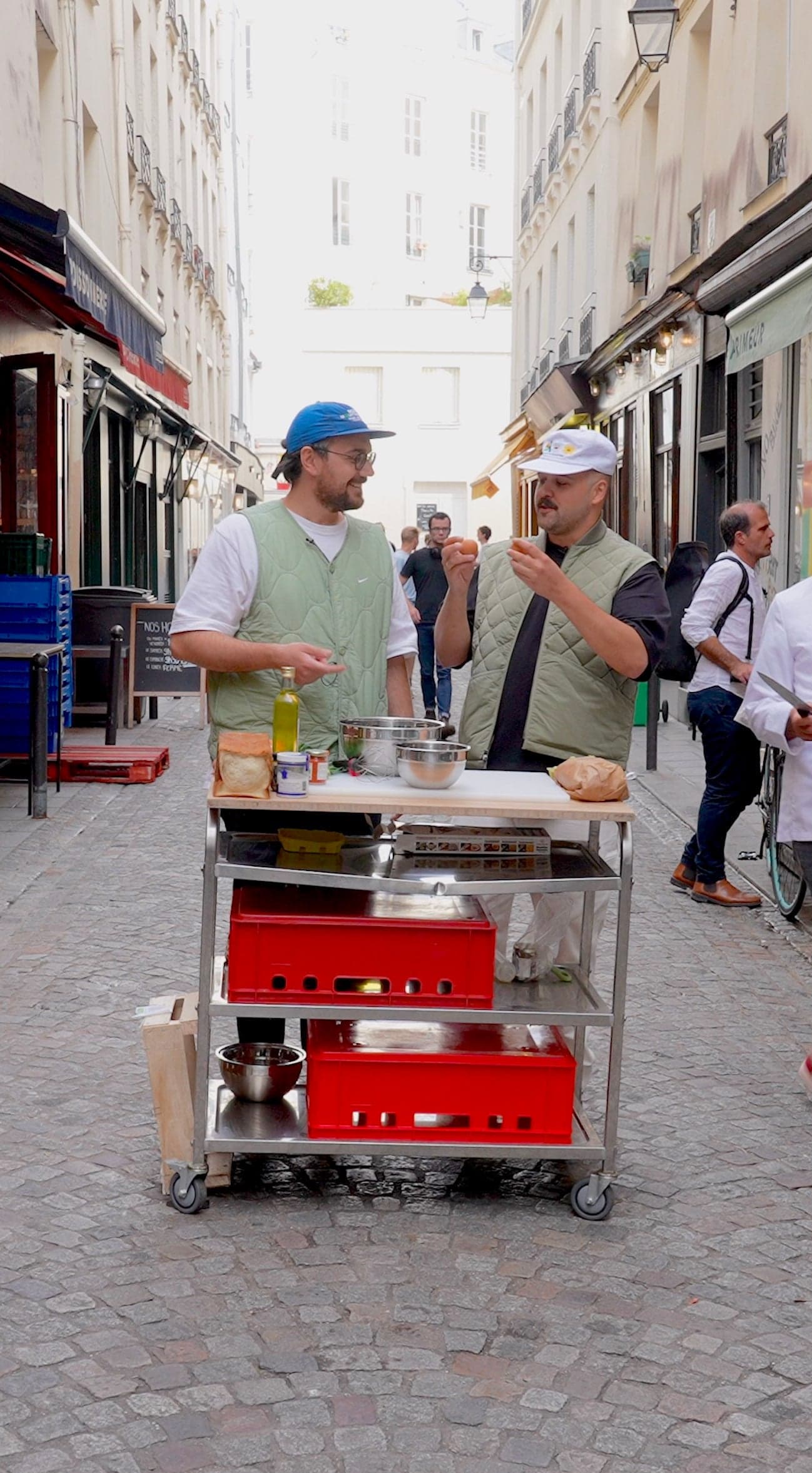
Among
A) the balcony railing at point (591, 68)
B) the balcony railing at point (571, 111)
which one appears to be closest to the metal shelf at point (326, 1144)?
the balcony railing at point (591, 68)

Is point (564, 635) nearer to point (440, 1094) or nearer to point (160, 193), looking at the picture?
point (440, 1094)

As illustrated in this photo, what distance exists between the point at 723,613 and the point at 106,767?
5.44 m

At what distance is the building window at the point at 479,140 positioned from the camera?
206ft

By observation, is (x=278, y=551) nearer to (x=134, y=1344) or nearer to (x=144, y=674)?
(x=134, y=1344)

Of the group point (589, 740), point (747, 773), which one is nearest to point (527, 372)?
point (747, 773)

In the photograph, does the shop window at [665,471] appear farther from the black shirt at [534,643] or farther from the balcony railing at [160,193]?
the black shirt at [534,643]

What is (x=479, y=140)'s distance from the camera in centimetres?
6303

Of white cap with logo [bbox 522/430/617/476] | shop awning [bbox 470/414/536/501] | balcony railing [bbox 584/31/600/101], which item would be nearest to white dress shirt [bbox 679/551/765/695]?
white cap with logo [bbox 522/430/617/476]

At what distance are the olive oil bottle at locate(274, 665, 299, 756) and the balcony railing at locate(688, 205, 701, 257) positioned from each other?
13.2 m

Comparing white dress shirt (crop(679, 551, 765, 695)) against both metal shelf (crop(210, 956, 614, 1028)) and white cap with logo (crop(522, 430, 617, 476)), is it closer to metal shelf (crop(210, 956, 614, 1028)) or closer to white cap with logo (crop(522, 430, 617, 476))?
white cap with logo (crop(522, 430, 617, 476))

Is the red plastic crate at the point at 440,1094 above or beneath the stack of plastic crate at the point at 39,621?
beneath

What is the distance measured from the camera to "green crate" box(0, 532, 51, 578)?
1276 cm

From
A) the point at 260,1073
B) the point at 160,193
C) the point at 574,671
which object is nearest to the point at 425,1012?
the point at 260,1073

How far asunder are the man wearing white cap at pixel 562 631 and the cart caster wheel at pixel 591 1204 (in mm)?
1169
